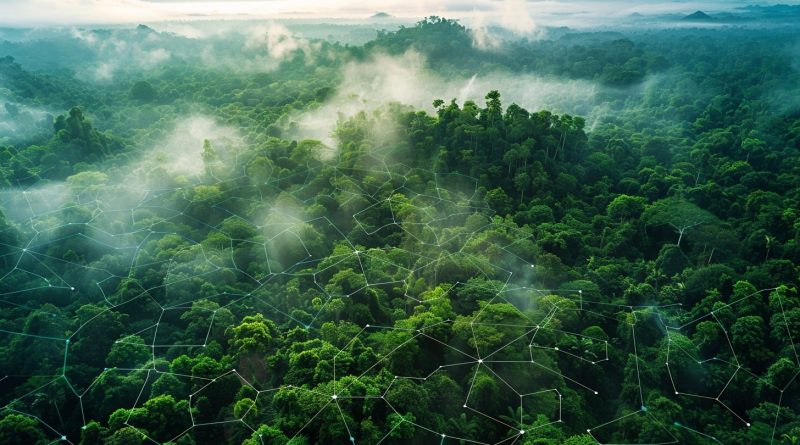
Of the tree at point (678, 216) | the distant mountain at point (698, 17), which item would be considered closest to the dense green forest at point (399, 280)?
the tree at point (678, 216)

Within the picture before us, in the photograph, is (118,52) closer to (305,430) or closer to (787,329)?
(305,430)

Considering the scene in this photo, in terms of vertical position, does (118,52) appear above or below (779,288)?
above

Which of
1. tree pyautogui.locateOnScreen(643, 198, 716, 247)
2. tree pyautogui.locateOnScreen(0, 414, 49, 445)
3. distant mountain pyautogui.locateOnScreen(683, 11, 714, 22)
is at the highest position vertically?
distant mountain pyautogui.locateOnScreen(683, 11, 714, 22)

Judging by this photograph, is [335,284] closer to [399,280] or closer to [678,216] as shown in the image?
[399,280]

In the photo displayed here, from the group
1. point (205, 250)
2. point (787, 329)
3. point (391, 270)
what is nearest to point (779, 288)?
point (787, 329)

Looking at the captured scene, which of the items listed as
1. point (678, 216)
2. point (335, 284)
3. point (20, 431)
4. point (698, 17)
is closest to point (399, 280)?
point (335, 284)

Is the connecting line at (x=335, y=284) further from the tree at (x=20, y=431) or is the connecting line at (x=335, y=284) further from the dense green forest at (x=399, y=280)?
the tree at (x=20, y=431)

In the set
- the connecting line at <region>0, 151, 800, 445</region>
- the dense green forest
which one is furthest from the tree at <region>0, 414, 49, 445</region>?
the connecting line at <region>0, 151, 800, 445</region>

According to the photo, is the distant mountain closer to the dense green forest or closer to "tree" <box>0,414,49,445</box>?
the dense green forest
